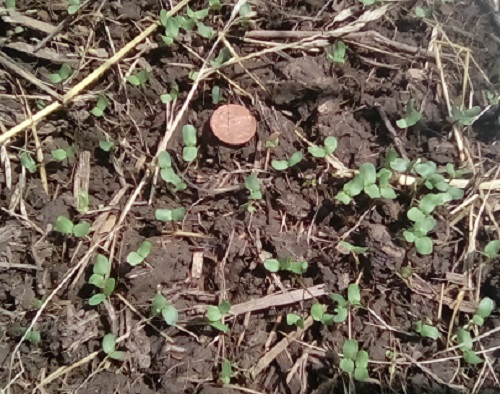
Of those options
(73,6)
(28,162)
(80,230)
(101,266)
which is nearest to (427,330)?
(101,266)

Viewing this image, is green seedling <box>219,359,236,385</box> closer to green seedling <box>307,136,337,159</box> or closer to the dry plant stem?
green seedling <box>307,136,337,159</box>

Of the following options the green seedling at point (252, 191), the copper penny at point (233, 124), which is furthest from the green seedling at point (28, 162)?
the green seedling at point (252, 191)

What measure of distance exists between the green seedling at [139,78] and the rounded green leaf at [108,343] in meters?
0.95

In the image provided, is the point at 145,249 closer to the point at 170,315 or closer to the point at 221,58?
the point at 170,315

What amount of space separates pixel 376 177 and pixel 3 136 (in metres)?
1.38

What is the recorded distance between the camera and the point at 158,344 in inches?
82.0

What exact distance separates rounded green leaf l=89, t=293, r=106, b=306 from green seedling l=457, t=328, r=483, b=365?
1.16m

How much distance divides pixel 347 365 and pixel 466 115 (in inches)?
39.9

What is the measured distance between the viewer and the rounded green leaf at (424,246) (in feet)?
6.91

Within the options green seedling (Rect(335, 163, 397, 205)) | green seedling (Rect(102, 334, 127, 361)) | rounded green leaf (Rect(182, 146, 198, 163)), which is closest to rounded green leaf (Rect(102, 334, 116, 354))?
green seedling (Rect(102, 334, 127, 361))

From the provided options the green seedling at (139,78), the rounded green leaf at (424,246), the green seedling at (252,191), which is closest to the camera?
the rounded green leaf at (424,246)

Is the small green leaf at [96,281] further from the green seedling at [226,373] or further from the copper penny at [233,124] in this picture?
the copper penny at [233,124]

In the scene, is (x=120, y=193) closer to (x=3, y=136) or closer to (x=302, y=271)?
(x=3, y=136)

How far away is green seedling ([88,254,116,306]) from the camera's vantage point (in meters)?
2.09
